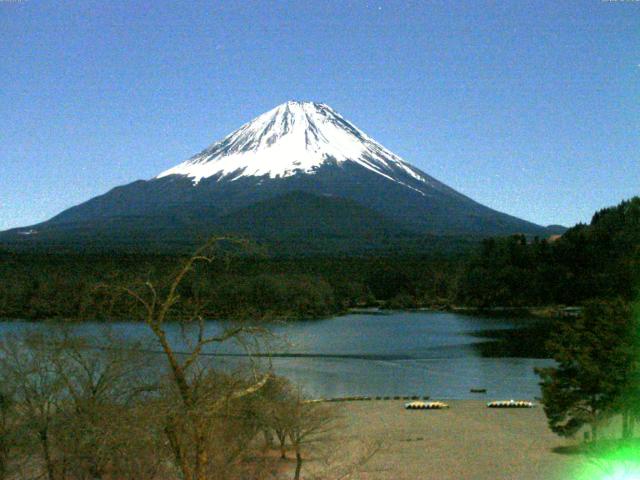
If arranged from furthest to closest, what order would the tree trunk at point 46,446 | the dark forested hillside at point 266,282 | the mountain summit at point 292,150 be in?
1. the mountain summit at point 292,150
2. the dark forested hillside at point 266,282
3. the tree trunk at point 46,446

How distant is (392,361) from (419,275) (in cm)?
3639

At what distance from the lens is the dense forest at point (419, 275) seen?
5147cm

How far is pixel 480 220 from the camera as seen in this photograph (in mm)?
108812

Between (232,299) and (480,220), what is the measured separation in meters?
66.6

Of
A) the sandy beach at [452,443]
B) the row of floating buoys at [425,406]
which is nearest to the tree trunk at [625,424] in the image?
the sandy beach at [452,443]

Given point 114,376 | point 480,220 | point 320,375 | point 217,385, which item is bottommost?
point 320,375

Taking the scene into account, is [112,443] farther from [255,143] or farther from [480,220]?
[255,143]

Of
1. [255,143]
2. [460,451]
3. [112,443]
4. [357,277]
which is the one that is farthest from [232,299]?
[255,143]

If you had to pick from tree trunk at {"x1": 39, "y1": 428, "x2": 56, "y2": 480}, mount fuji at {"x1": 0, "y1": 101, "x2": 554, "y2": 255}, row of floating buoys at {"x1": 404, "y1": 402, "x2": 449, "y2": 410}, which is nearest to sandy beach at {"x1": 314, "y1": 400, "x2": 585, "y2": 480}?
row of floating buoys at {"x1": 404, "y1": 402, "x2": 449, "y2": 410}

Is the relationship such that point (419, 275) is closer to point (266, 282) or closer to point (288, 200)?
point (266, 282)

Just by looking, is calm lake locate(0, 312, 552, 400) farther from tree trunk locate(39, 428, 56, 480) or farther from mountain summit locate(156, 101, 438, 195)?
mountain summit locate(156, 101, 438, 195)

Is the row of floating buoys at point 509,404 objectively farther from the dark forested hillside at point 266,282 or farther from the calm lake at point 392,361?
the dark forested hillside at point 266,282

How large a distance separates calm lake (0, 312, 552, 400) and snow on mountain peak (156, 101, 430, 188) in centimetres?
7254

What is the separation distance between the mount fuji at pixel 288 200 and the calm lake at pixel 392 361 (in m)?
35.6
